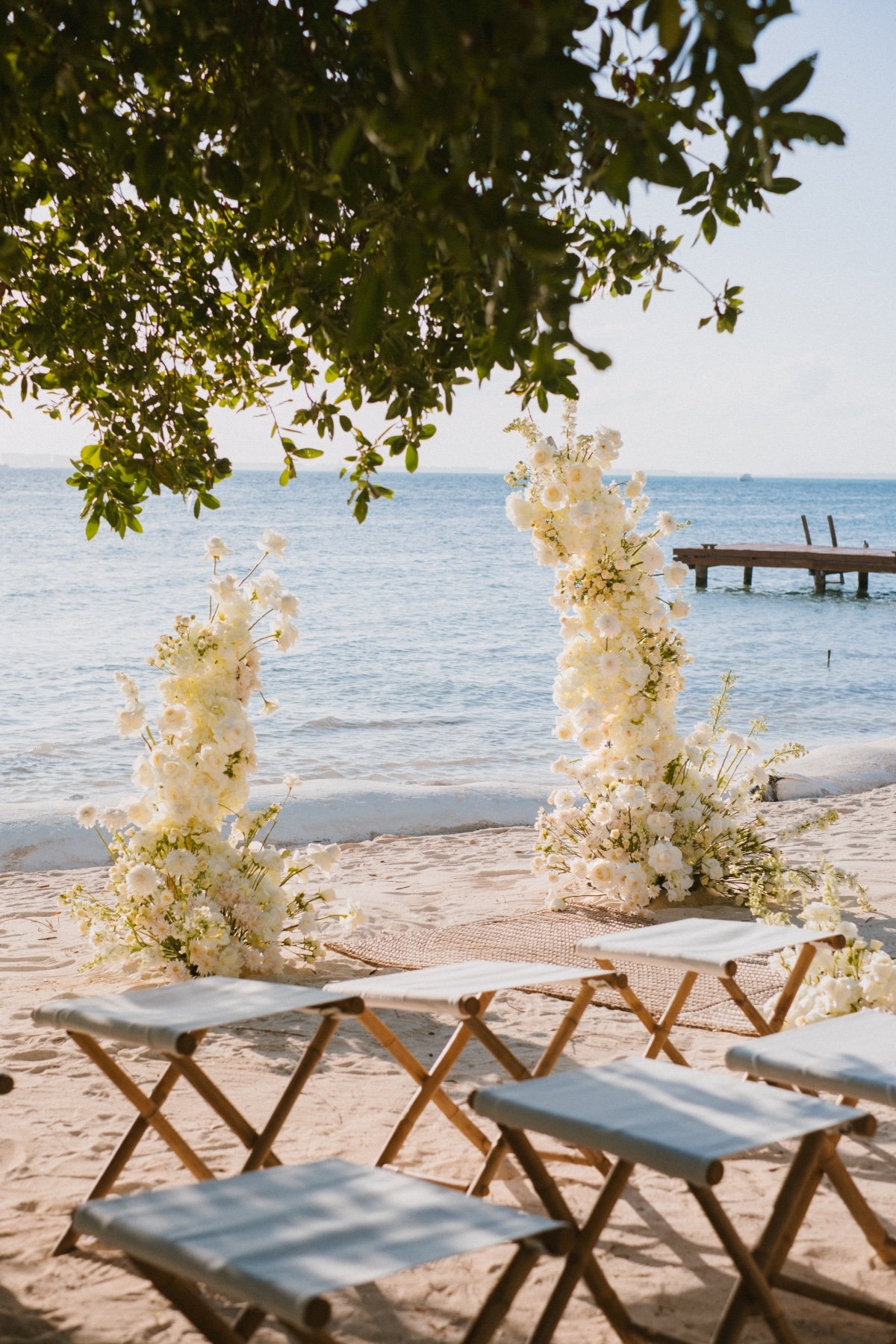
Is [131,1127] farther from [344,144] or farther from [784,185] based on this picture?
[784,185]

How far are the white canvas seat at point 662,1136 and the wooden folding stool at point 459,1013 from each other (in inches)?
21.4

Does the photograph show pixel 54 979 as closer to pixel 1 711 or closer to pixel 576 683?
pixel 576 683

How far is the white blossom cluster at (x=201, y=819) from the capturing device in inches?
211

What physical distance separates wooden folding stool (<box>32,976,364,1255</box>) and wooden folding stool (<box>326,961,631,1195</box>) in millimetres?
176

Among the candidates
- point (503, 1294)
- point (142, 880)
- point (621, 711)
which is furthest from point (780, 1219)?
point (621, 711)

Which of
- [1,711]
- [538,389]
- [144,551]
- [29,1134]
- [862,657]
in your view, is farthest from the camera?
[144,551]

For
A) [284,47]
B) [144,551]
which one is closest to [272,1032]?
[284,47]

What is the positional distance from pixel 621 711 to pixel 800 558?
26361 mm

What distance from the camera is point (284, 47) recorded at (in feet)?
7.95

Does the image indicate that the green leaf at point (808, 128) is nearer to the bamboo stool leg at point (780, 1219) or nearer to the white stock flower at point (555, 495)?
the bamboo stool leg at point (780, 1219)

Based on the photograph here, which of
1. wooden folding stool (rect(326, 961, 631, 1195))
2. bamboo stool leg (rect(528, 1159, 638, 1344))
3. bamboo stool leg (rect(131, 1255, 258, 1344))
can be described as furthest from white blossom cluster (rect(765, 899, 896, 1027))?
bamboo stool leg (rect(131, 1255, 258, 1344))

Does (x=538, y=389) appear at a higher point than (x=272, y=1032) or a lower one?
higher

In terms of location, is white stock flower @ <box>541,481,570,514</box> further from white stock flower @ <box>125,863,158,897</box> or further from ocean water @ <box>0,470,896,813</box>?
ocean water @ <box>0,470,896,813</box>

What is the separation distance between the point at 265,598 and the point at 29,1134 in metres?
2.36
